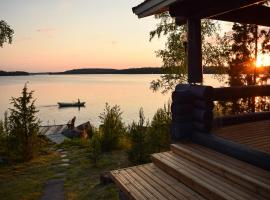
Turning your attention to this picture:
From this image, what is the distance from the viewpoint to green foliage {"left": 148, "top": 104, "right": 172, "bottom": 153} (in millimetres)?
10469

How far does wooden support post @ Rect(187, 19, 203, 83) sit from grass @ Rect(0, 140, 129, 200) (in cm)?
374

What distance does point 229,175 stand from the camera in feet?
17.3

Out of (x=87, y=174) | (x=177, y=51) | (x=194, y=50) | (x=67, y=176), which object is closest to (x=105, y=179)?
(x=87, y=174)

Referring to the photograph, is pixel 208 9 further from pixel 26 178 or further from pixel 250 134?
pixel 26 178

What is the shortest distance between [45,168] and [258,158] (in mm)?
8176

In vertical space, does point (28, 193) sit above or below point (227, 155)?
below

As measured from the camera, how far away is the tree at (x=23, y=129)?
1259 cm

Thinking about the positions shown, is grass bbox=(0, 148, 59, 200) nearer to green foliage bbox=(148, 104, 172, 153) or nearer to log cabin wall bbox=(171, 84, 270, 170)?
green foliage bbox=(148, 104, 172, 153)

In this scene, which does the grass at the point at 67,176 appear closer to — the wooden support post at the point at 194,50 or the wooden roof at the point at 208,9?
the wooden support post at the point at 194,50

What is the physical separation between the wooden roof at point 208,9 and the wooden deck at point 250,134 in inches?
112

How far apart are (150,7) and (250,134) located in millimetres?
3964

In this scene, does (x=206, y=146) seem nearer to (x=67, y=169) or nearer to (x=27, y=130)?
(x=67, y=169)

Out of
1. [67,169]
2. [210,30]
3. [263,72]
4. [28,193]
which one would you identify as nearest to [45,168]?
[67,169]

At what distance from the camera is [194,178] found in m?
5.44
